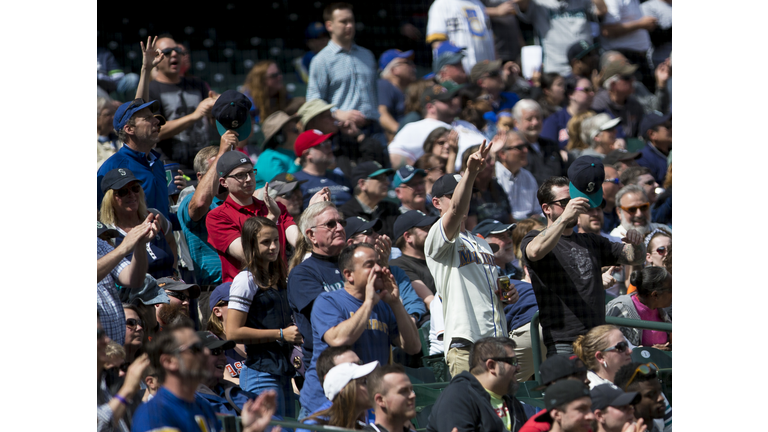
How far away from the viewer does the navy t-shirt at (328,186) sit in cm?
505

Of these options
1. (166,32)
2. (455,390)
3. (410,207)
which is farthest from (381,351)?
(166,32)

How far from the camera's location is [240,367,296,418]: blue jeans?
345 centimetres

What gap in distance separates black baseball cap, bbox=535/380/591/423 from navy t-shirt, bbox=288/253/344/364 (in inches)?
35.0

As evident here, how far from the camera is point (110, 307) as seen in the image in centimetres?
317

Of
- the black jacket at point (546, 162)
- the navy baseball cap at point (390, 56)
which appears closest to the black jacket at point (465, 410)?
the black jacket at point (546, 162)

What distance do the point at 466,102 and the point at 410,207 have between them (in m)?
1.89

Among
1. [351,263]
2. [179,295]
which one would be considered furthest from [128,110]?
[351,263]

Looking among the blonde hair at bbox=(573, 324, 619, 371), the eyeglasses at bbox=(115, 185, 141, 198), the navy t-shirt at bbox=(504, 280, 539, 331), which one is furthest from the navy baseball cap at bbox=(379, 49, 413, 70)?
the blonde hair at bbox=(573, 324, 619, 371)

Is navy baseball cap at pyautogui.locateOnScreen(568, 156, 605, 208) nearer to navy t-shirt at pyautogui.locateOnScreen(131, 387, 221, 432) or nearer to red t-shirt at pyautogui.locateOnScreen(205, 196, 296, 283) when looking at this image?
red t-shirt at pyautogui.locateOnScreen(205, 196, 296, 283)

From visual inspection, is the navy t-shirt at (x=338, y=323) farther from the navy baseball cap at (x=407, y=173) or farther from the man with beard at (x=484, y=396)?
the navy baseball cap at (x=407, y=173)

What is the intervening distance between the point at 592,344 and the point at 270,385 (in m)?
1.19

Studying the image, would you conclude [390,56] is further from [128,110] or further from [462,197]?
[462,197]

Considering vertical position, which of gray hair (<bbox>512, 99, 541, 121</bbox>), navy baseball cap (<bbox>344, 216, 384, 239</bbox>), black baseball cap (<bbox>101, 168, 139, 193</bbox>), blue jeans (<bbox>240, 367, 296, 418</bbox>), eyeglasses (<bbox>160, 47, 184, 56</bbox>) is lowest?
blue jeans (<bbox>240, 367, 296, 418</bbox>)
